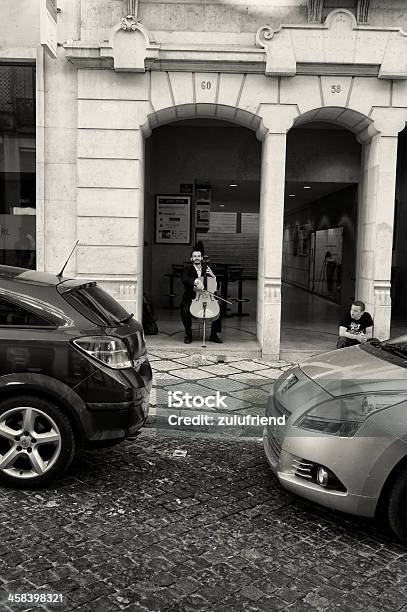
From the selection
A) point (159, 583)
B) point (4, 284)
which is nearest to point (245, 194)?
point (4, 284)

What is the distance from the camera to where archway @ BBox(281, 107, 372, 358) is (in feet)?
32.8

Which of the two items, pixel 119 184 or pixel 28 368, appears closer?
pixel 28 368

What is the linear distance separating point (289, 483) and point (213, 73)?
23.4 feet

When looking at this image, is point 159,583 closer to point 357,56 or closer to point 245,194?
point 357,56

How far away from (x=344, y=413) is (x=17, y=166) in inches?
308

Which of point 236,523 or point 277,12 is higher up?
point 277,12

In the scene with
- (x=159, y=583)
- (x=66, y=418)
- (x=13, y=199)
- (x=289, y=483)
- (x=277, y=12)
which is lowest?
(x=159, y=583)

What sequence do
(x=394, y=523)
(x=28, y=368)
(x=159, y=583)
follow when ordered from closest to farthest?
(x=159, y=583)
(x=394, y=523)
(x=28, y=368)

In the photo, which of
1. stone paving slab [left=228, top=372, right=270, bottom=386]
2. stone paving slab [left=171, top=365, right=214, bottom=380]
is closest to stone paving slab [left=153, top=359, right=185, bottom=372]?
stone paving slab [left=171, top=365, right=214, bottom=380]

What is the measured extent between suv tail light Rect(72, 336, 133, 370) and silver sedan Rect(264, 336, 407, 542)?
4.07 ft

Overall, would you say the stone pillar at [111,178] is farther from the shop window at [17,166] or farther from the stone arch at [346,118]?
the stone arch at [346,118]

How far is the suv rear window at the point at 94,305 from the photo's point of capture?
439cm

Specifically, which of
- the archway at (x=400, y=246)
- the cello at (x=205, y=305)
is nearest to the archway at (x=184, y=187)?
the cello at (x=205, y=305)

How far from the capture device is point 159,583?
3.03m
